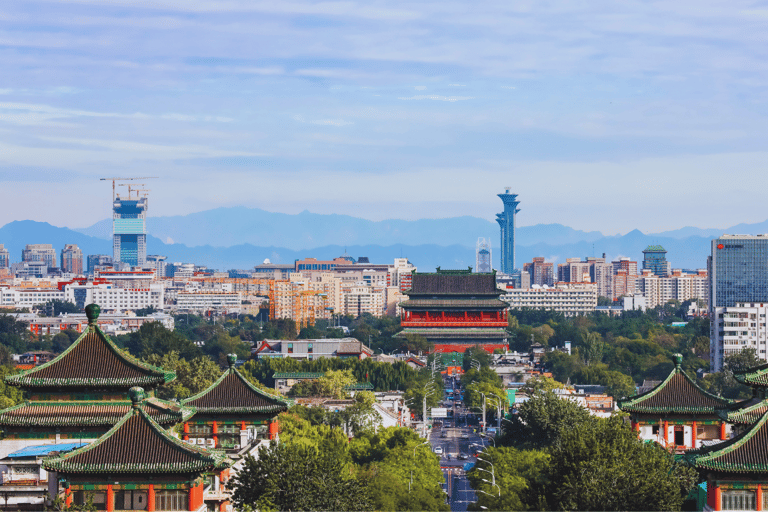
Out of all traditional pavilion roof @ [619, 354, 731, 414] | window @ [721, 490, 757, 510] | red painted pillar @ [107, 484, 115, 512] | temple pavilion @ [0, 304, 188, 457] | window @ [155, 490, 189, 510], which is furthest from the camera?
traditional pavilion roof @ [619, 354, 731, 414]

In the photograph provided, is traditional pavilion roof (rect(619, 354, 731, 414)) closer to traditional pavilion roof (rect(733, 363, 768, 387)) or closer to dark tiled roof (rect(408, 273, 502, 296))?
traditional pavilion roof (rect(733, 363, 768, 387))

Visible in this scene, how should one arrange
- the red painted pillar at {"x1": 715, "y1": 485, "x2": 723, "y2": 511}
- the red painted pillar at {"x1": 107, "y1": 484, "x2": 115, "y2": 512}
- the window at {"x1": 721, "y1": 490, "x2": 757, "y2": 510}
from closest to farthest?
the red painted pillar at {"x1": 107, "y1": 484, "x2": 115, "y2": 512}, the window at {"x1": 721, "y1": 490, "x2": 757, "y2": 510}, the red painted pillar at {"x1": 715, "y1": 485, "x2": 723, "y2": 511}

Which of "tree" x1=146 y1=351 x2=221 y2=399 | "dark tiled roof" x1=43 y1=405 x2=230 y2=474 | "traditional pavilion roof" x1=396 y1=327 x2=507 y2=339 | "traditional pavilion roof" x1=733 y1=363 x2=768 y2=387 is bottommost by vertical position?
"tree" x1=146 y1=351 x2=221 y2=399

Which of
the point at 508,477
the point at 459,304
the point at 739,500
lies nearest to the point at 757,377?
the point at 739,500

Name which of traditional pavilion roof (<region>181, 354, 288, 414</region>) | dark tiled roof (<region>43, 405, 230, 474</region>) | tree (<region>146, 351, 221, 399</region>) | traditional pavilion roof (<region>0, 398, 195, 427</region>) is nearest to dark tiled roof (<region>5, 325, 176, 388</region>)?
traditional pavilion roof (<region>0, 398, 195, 427</region>)

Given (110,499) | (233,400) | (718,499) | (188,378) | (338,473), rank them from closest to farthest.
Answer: (110,499), (718,499), (338,473), (233,400), (188,378)

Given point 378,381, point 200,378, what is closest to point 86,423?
point 200,378

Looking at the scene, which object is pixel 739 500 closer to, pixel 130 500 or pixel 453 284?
pixel 130 500
